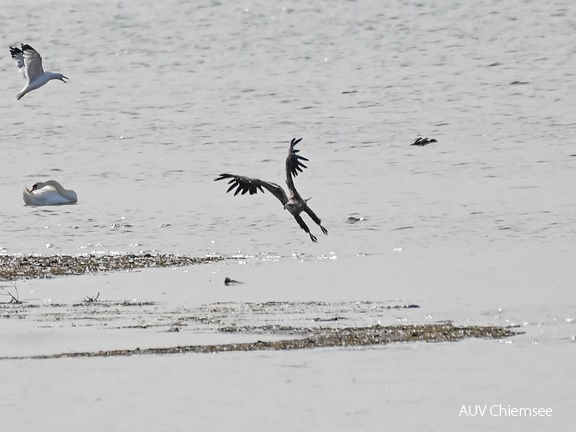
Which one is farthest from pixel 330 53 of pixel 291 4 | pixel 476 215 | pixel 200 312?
pixel 200 312

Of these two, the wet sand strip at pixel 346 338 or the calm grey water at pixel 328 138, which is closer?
the wet sand strip at pixel 346 338

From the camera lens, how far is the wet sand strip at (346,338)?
Answer: 31.7 ft

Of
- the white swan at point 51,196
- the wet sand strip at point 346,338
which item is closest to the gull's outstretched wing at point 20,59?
the white swan at point 51,196

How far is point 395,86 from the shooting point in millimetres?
26750

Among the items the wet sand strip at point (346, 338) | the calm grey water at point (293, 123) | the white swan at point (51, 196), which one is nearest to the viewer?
the wet sand strip at point (346, 338)

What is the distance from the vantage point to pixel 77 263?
44.9 feet

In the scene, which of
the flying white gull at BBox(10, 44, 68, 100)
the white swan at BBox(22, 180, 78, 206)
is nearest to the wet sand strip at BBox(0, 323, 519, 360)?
the white swan at BBox(22, 180, 78, 206)

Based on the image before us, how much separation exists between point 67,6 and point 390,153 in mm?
20947

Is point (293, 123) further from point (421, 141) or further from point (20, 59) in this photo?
point (20, 59)

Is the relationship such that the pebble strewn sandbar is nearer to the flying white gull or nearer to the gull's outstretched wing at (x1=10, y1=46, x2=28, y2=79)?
the flying white gull

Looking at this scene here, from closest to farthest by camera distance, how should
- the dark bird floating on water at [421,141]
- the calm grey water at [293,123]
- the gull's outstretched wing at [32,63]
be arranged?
the calm grey water at [293,123]
the gull's outstretched wing at [32,63]
the dark bird floating on water at [421,141]

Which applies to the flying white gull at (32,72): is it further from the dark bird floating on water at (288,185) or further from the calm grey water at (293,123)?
the dark bird floating on water at (288,185)

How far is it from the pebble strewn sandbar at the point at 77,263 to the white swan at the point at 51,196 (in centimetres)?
287

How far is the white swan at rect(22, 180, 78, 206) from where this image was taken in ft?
56.0
